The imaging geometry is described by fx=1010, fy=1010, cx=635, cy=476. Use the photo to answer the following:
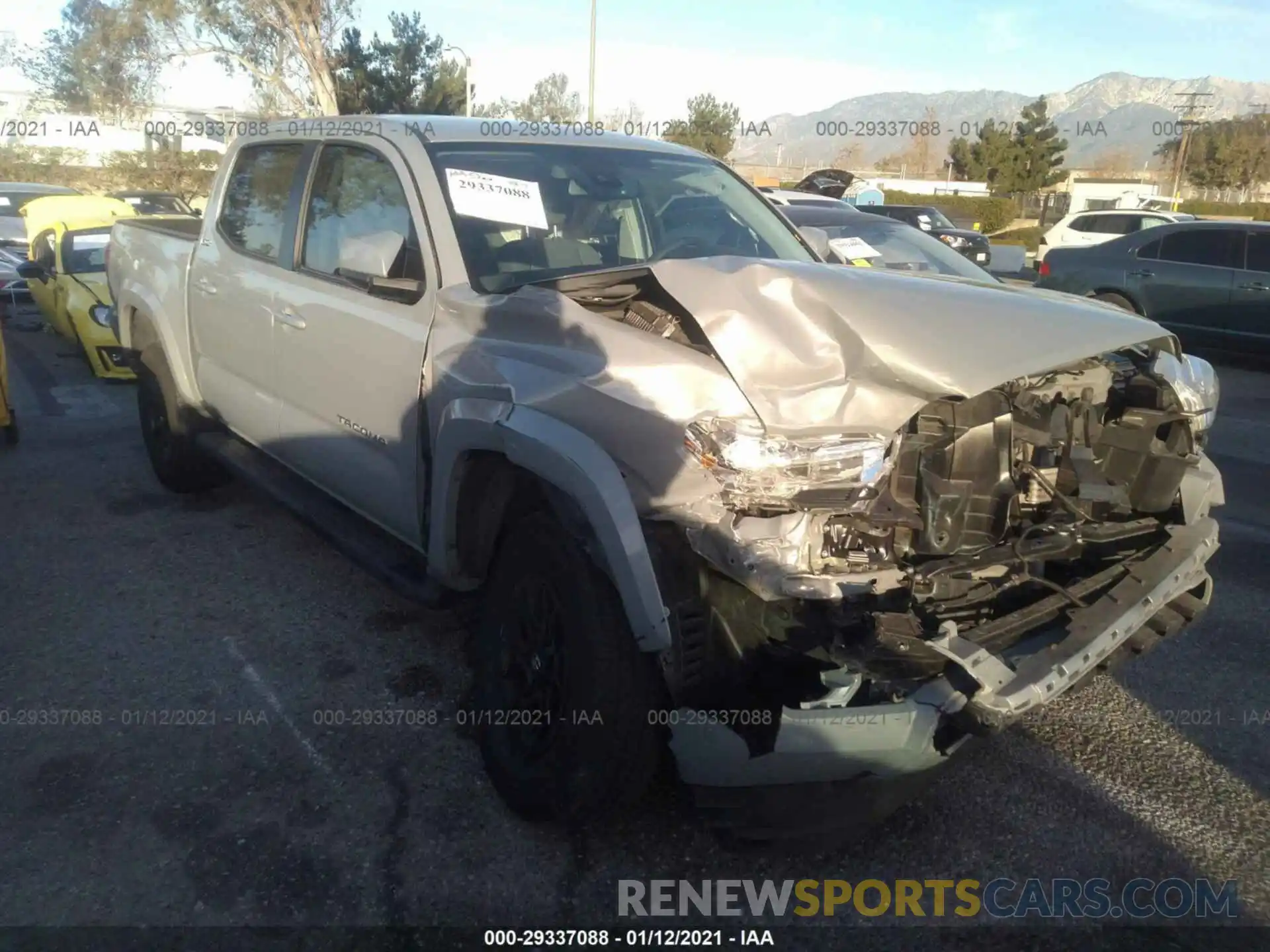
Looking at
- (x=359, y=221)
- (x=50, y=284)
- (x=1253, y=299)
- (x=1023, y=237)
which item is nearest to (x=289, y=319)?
(x=359, y=221)

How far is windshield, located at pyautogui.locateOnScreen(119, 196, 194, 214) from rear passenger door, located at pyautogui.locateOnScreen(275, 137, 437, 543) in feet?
43.7

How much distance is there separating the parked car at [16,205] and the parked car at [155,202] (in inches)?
33.5

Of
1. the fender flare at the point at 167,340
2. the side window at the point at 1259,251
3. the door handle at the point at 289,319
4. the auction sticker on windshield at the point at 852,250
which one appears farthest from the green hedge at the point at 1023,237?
the door handle at the point at 289,319

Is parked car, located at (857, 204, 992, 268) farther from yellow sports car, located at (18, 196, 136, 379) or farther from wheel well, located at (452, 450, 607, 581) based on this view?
wheel well, located at (452, 450, 607, 581)

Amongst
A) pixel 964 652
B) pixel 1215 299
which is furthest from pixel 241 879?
pixel 1215 299

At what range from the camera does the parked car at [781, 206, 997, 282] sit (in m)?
8.01

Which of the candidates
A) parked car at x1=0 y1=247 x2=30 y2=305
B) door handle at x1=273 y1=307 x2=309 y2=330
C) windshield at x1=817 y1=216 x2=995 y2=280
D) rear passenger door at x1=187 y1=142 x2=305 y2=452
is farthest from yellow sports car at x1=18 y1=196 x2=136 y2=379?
windshield at x1=817 y1=216 x2=995 y2=280

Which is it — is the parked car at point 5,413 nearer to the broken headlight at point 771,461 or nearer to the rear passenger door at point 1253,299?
the broken headlight at point 771,461

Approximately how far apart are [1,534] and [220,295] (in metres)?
1.98

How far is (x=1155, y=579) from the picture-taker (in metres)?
3.00

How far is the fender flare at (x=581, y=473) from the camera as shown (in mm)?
2504

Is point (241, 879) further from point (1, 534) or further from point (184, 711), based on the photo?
point (1, 534)

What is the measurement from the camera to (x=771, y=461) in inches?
98.7

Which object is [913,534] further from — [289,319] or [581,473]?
[289,319]
